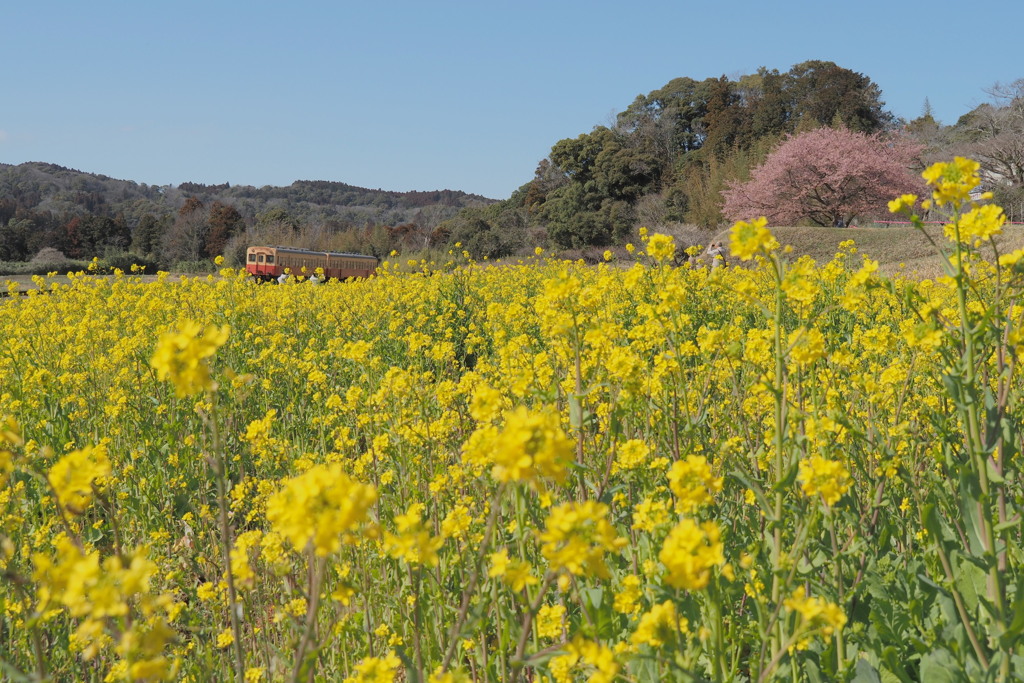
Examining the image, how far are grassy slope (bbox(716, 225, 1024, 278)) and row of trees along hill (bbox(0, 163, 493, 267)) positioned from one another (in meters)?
13.6

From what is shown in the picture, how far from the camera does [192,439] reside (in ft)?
12.4

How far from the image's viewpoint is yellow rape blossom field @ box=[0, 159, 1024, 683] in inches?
45.6

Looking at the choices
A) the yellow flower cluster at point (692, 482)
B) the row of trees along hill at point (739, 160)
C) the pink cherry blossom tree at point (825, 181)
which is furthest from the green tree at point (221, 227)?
the yellow flower cluster at point (692, 482)

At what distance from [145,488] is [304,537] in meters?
2.91

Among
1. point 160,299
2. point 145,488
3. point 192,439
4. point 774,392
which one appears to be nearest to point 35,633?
point 774,392

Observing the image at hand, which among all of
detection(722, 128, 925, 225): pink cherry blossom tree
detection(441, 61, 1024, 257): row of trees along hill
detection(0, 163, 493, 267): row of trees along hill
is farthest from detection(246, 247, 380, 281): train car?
detection(722, 128, 925, 225): pink cherry blossom tree

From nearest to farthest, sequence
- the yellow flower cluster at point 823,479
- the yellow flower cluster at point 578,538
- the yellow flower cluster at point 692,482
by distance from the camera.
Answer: the yellow flower cluster at point 578,538
the yellow flower cluster at point 692,482
the yellow flower cluster at point 823,479

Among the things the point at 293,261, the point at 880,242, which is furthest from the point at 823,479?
the point at 293,261

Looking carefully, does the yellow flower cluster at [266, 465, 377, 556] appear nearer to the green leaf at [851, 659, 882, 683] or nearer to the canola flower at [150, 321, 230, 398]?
the canola flower at [150, 321, 230, 398]

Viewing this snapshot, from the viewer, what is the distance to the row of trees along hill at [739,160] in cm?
2612

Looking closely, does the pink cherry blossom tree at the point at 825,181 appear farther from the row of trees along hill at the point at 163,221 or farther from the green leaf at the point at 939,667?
the green leaf at the point at 939,667

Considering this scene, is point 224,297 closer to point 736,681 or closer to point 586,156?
point 736,681

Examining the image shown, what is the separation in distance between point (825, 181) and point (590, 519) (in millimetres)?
27265

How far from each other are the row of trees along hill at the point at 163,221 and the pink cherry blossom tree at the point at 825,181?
40.9 ft
